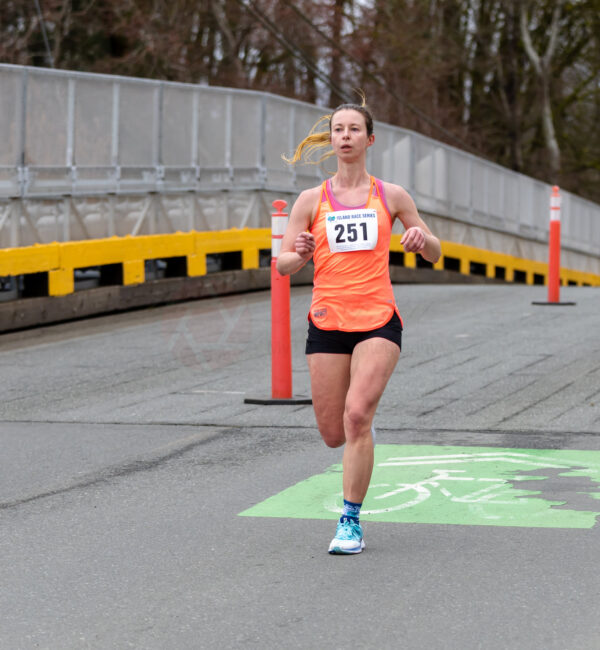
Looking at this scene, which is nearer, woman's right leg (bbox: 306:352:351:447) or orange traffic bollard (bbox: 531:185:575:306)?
woman's right leg (bbox: 306:352:351:447)

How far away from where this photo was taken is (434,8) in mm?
42688

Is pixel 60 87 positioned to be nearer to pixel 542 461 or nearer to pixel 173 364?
pixel 173 364

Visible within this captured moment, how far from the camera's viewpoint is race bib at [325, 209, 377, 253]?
552cm

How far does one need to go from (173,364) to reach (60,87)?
4.94 meters

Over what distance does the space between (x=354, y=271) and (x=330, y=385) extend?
498 mm

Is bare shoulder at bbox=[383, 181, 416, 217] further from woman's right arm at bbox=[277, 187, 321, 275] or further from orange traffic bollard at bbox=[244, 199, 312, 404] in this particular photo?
orange traffic bollard at bbox=[244, 199, 312, 404]

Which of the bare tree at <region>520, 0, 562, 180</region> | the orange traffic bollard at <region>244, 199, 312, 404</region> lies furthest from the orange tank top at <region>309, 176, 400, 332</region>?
the bare tree at <region>520, 0, 562, 180</region>

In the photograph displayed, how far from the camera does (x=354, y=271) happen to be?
554 cm

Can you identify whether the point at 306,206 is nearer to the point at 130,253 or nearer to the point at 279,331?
the point at 279,331

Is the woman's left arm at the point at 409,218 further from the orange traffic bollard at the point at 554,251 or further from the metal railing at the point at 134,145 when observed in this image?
the orange traffic bollard at the point at 554,251

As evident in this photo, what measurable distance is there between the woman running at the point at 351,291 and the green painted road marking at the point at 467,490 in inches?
26.2

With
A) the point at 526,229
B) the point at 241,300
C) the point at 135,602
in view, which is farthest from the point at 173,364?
the point at 526,229

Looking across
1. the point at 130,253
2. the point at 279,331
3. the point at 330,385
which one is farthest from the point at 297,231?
the point at 130,253

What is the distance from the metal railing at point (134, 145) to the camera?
47.6 ft
